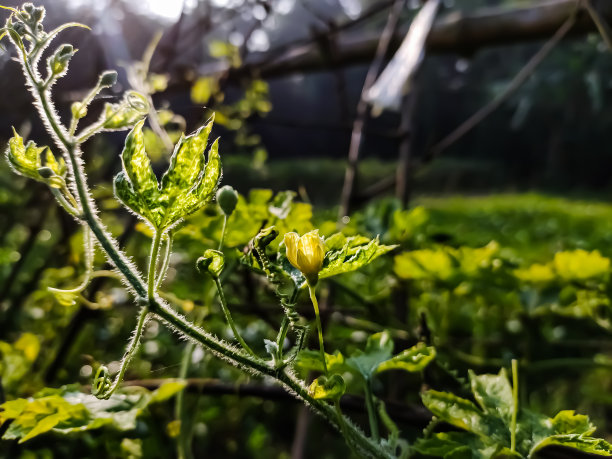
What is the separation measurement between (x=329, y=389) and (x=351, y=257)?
95mm

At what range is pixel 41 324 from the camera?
4.80 ft

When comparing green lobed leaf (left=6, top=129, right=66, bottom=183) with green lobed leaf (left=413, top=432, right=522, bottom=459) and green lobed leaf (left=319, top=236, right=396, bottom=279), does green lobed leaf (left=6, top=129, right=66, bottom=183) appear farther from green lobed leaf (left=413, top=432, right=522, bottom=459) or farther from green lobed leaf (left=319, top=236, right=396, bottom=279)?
green lobed leaf (left=413, top=432, right=522, bottom=459)

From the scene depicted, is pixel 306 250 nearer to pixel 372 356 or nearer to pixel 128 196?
pixel 128 196

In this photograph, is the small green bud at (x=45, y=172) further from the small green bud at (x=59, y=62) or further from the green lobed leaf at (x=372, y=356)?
the green lobed leaf at (x=372, y=356)

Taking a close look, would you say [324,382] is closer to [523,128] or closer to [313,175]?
[313,175]

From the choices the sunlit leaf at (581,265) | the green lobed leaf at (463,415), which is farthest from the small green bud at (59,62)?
the sunlit leaf at (581,265)

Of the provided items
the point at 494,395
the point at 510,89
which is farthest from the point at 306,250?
the point at 510,89

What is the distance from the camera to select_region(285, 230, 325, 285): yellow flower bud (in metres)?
0.35

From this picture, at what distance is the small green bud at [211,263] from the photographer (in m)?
0.35

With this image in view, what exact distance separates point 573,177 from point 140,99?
1024 inches

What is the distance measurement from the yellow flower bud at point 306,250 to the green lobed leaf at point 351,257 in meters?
0.01

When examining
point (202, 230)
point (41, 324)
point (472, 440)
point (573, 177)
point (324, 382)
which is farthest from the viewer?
point (573, 177)

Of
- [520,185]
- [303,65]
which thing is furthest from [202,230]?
[520,185]

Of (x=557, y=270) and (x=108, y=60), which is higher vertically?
(x=108, y=60)
